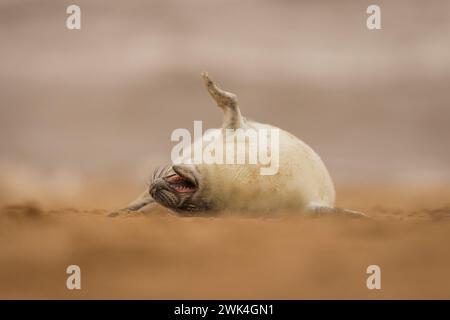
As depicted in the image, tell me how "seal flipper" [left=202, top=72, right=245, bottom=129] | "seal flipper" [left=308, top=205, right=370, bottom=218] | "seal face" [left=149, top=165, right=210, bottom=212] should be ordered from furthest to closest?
"seal flipper" [left=202, top=72, right=245, bottom=129] → "seal flipper" [left=308, top=205, right=370, bottom=218] → "seal face" [left=149, top=165, right=210, bottom=212]

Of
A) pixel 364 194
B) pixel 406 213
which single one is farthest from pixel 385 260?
pixel 364 194

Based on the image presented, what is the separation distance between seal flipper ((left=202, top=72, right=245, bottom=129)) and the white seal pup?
0.04 ft

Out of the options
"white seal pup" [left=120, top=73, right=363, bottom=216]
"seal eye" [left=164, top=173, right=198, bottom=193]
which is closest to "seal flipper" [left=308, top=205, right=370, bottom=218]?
"white seal pup" [left=120, top=73, right=363, bottom=216]

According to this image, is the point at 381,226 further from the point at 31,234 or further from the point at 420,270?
the point at 31,234

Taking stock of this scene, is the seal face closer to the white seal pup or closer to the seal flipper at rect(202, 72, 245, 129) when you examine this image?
the white seal pup

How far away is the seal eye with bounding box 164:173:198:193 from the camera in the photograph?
6.38 m

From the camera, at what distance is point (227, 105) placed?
22.7 ft

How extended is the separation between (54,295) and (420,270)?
2.79m

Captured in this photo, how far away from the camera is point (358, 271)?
16.8ft

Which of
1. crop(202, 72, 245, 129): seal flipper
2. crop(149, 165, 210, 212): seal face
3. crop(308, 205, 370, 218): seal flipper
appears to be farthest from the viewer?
crop(202, 72, 245, 129): seal flipper

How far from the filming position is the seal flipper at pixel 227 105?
22.5 ft

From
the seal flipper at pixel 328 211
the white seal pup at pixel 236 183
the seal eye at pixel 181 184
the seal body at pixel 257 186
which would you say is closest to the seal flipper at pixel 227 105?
the white seal pup at pixel 236 183

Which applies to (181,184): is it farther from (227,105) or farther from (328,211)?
(328,211)

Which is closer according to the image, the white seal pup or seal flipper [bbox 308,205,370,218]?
the white seal pup
